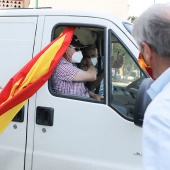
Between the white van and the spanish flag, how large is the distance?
60 millimetres

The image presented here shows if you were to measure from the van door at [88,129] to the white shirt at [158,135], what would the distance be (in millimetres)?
1452

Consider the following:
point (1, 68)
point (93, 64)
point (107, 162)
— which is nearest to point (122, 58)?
point (93, 64)

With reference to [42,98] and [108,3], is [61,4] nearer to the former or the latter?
[108,3]

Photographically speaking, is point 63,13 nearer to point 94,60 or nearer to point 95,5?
point 94,60

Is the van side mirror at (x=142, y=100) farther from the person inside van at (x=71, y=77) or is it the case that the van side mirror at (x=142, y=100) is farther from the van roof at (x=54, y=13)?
the van roof at (x=54, y=13)

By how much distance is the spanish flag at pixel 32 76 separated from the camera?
→ 2.66 meters

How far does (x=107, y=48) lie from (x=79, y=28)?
1.10 feet

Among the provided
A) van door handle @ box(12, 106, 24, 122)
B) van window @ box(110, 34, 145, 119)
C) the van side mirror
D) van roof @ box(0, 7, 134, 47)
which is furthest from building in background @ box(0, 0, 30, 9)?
the van side mirror

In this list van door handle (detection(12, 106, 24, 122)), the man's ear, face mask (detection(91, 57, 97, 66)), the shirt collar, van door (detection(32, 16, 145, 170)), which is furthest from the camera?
face mask (detection(91, 57, 97, 66))

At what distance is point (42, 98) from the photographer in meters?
2.68

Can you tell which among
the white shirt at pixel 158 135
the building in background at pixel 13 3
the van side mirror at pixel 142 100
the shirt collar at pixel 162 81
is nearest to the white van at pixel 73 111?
the van side mirror at pixel 142 100

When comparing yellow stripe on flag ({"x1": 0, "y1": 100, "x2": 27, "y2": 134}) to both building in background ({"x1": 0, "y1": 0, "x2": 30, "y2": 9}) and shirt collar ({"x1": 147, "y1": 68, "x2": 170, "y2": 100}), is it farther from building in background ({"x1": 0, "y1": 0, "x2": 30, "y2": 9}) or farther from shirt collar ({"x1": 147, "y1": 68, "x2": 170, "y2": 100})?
building in background ({"x1": 0, "y1": 0, "x2": 30, "y2": 9})

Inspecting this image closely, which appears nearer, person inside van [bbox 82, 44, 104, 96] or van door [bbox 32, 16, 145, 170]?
van door [bbox 32, 16, 145, 170]

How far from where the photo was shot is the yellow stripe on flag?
8.87 feet
